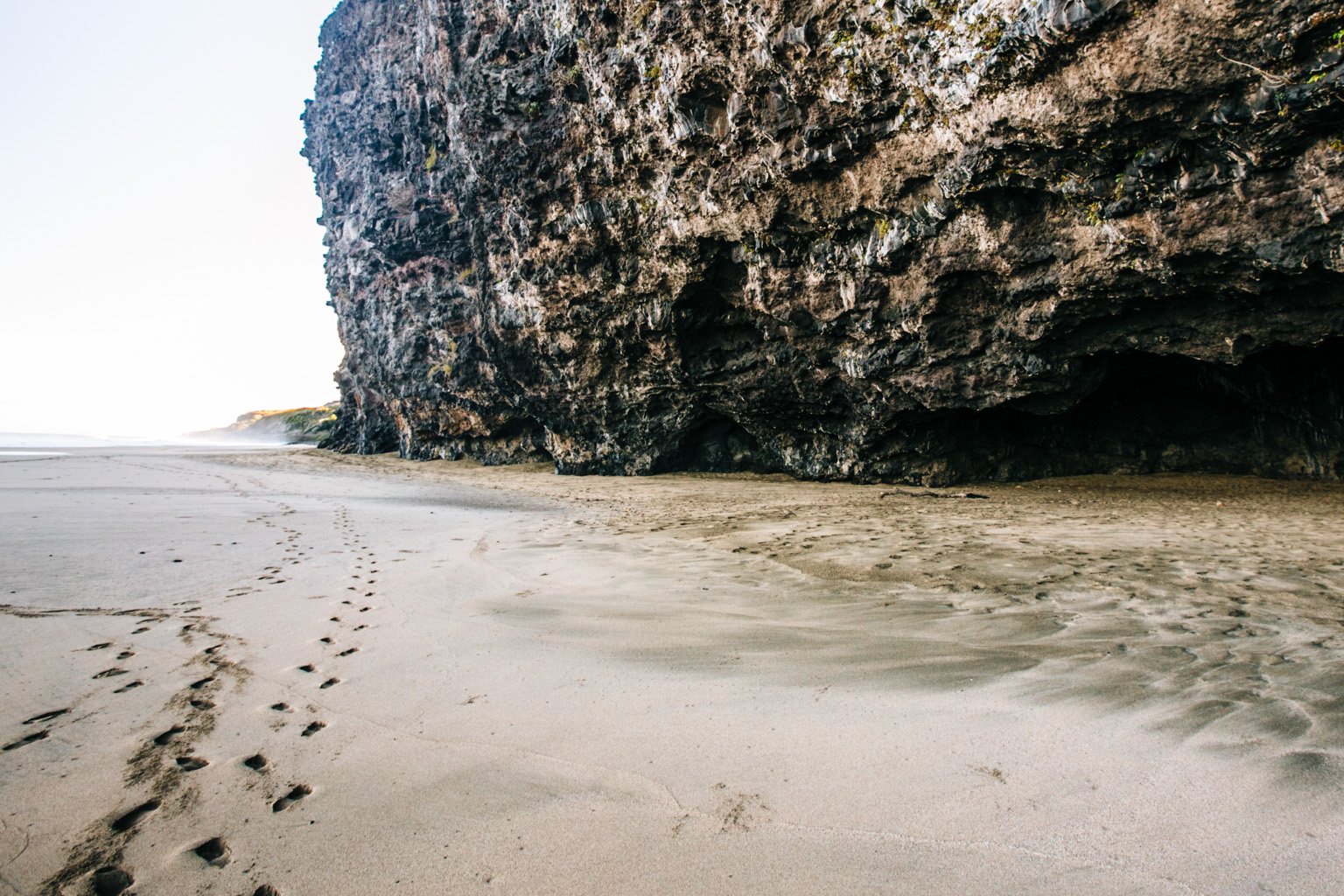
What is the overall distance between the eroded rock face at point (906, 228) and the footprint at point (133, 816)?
10.9m

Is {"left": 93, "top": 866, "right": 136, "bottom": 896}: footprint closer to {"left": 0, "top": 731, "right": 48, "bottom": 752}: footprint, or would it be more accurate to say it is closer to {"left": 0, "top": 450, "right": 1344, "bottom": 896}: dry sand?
{"left": 0, "top": 450, "right": 1344, "bottom": 896}: dry sand

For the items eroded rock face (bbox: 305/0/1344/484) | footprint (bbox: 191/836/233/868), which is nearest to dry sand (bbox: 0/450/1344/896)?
footprint (bbox: 191/836/233/868)

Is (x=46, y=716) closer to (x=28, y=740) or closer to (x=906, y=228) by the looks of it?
(x=28, y=740)

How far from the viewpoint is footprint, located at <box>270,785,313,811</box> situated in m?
2.40

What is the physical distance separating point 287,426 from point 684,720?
71.3 meters

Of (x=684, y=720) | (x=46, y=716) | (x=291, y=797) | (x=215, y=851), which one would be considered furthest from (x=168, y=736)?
(x=684, y=720)

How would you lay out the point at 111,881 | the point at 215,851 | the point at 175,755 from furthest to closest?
the point at 175,755 < the point at 215,851 < the point at 111,881

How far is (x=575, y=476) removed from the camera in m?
18.8

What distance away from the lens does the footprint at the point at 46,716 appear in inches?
118

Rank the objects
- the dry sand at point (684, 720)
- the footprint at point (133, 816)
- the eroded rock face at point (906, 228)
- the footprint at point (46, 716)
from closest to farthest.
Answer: the dry sand at point (684, 720)
the footprint at point (133, 816)
the footprint at point (46, 716)
the eroded rock face at point (906, 228)

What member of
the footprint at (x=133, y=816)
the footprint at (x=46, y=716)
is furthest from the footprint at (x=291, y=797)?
the footprint at (x=46, y=716)

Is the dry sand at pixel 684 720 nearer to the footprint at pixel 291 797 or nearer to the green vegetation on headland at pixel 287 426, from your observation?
the footprint at pixel 291 797

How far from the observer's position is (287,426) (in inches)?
2474

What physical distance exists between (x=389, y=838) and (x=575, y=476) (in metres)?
16.7
